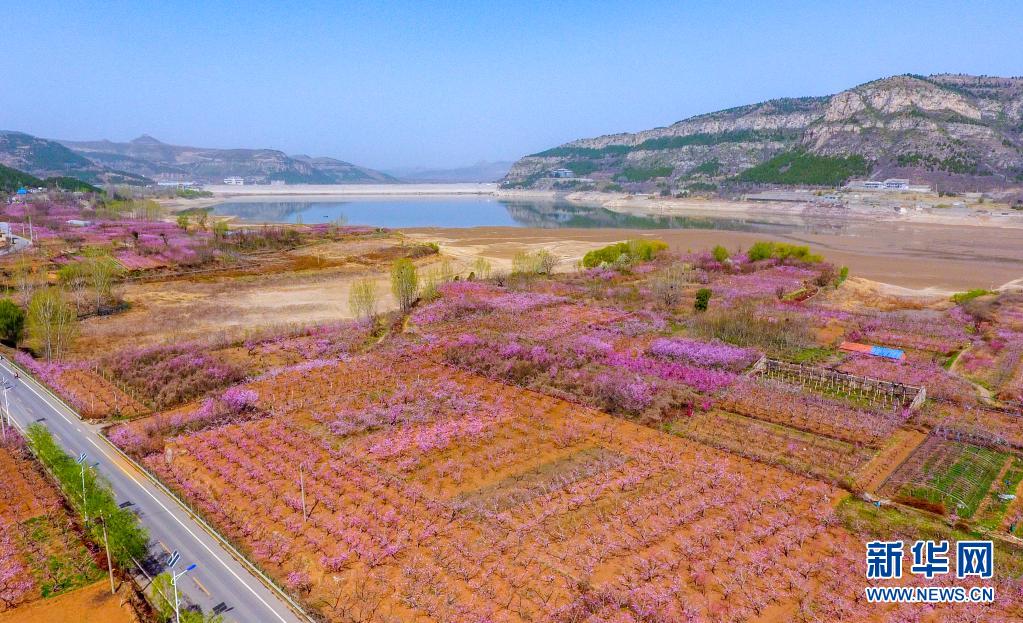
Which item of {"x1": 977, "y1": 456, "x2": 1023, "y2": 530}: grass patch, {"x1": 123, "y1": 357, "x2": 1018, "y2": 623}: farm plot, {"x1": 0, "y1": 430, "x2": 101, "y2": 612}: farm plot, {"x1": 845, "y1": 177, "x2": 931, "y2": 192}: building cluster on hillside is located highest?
{"x1": 845, "y1": 177, "x2": 931, "y2": 192}: building cluster on hillside

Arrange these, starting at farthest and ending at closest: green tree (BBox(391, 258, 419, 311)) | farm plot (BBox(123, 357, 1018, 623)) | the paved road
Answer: green tree (BBox(391, 258, 419, 311)), farm plot (BBox(123, 357, 1018, 623)), the paved road

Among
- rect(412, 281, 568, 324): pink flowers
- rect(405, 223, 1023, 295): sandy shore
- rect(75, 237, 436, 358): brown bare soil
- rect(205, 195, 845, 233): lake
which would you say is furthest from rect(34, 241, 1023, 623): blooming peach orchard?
rect(205, 195, 845, 233): lake

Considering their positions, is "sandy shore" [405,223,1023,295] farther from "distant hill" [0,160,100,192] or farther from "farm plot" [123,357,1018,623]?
"distant hill" [0,160,100,192]

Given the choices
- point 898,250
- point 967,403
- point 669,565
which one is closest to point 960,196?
point 898,250

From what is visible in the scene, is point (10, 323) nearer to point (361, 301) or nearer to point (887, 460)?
point (361, 301)

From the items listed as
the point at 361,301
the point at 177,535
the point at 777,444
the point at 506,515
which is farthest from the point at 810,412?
the point at 361,301

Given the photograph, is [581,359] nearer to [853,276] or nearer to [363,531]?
[363,531]

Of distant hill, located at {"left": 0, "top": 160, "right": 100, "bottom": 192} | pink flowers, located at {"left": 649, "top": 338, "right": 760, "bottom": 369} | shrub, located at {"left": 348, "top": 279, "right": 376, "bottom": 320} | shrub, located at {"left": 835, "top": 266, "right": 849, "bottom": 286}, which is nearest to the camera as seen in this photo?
pink flowers, located at {"left": 649, "top": 338, "right": 760, "bottom": 369}
